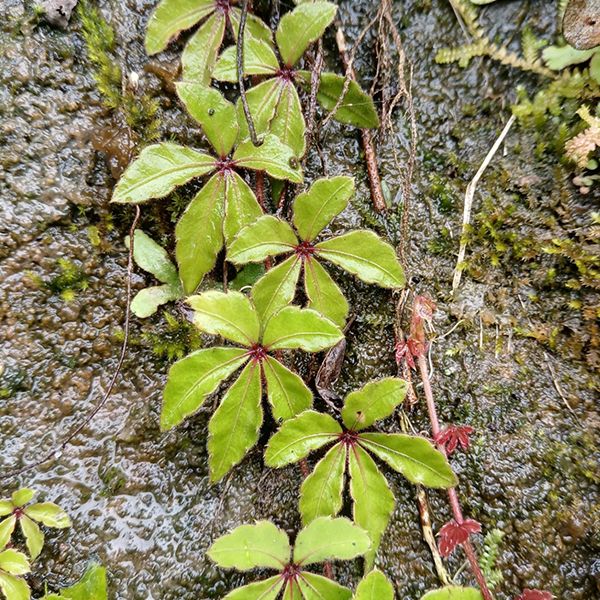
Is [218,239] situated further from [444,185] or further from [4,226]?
[444,185]

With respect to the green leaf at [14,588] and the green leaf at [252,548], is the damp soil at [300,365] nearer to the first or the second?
the green leaf at [14,588]

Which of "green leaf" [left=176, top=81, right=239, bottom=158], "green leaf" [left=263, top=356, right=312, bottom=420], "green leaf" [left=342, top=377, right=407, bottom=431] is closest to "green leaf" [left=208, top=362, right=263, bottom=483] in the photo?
"green leaf" [left=263, top=356, right=312, bottom=420]

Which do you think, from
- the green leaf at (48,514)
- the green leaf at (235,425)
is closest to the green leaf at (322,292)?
the green leaf at (235,425)

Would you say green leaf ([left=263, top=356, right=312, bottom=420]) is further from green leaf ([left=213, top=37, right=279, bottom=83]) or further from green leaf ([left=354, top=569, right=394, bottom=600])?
green leaf ([left=213, top=37, right=279, bottom=83])

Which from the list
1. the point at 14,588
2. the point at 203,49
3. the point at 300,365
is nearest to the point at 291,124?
the point at 203,49

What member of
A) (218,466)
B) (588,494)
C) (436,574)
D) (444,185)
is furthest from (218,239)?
(588,494)

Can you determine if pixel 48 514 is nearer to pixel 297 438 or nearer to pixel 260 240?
pixel 297 438
